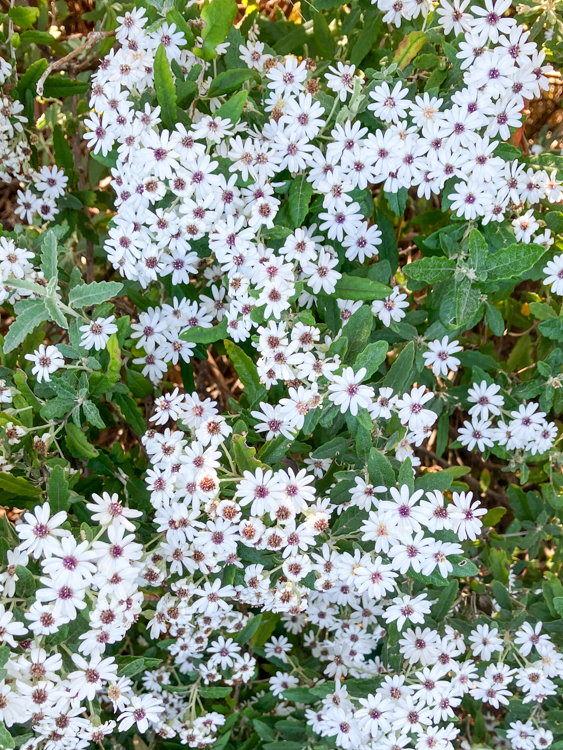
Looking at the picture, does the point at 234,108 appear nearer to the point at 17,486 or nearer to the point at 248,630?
the point at 17,486

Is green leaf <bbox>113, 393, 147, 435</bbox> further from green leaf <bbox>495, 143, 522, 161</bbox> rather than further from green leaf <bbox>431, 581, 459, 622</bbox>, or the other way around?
green leaf <bbox>495, 143, 522, 161</bbox>

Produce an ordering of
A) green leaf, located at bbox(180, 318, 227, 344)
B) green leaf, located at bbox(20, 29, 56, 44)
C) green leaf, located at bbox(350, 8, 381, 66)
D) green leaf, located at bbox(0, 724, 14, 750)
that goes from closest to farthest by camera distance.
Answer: green leaf, located at bbox(0, 724, 14, 750) < green leaf, located at bbox(180, 318, 227, 344) < green leaf, located at bbox(350, 8, 381, 66) < green leaf, located at bbox(20, 29, 56, 44)

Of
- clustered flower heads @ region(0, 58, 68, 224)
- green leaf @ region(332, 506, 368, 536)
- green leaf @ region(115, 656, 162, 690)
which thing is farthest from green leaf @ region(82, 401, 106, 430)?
clustered flower heads @ region(0, 58, 68, 224)

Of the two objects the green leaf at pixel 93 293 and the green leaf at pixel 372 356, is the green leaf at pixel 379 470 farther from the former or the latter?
the green leaf at pixel 93 293

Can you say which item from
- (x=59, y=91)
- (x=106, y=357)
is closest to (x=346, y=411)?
(x=106, y=357)

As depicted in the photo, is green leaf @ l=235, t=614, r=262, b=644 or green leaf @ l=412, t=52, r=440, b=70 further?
green leaf @ l=235, t=614, r=262, b=644

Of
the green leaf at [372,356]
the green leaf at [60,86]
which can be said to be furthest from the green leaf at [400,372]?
the green leaf at [60,86]
